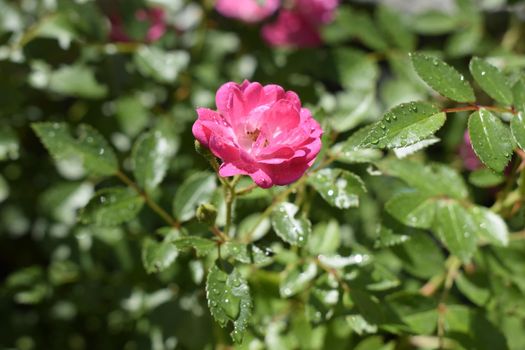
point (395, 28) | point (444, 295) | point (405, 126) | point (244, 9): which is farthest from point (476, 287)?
point (244, 9)

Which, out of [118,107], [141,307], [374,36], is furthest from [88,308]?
[374,36]

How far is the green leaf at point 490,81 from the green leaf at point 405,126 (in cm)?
14

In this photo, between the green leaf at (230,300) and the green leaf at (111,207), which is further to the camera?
the green leaf at (111,207)

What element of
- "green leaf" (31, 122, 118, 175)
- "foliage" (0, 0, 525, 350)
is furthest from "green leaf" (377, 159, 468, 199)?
"green leaf" (31, 122, 118, 175)

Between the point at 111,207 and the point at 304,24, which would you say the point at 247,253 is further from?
the point at 304,24

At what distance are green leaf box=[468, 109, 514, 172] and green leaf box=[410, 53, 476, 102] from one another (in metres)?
0.05

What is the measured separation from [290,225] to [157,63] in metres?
0.72

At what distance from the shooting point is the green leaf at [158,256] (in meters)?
1.09

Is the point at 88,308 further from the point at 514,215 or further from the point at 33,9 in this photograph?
the point at 514,215

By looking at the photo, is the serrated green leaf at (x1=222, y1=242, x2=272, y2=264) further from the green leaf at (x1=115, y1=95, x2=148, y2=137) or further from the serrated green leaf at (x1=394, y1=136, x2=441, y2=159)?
the green leaf at (x1=115, y1=95, x2=148, y2=137)

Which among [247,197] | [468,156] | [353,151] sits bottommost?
[468,156]

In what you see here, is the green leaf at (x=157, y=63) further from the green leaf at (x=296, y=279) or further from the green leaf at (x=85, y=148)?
the green leaf at (x=296, y=279)

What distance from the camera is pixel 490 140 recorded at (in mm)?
909

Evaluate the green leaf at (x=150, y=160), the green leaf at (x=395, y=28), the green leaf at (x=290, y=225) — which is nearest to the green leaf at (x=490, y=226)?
the green leaf at (x=290, y=225)
